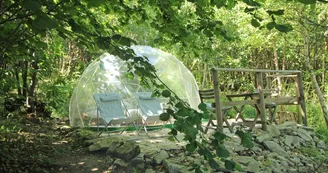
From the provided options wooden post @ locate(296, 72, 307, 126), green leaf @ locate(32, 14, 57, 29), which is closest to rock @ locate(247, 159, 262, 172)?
wooden post @ locate(296, 72, 307, 126)

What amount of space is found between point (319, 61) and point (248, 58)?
2589 millimetres

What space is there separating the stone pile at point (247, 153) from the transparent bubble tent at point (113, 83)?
2064 mm

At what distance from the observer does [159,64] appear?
7855 mm

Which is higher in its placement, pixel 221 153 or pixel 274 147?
pixel 221 153

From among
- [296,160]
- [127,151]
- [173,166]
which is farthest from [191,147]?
[296,160]

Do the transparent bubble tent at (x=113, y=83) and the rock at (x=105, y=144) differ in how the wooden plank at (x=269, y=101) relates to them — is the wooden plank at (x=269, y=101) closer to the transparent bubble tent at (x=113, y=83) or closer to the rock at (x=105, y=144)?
the rock at (x=105, y=144)

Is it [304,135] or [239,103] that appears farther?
[304,135]

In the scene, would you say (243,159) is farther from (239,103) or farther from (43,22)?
(43,22)

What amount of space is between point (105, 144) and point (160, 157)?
1.25 m

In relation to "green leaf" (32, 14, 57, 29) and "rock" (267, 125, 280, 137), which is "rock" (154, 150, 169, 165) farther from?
"green leaf" (32, 14, 57, 29)

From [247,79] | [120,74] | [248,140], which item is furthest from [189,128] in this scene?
[247,79]

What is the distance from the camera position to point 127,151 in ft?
14.7

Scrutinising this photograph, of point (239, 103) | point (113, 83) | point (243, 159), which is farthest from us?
point (113, 83)

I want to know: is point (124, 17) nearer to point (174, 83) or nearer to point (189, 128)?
point (189, 128)
